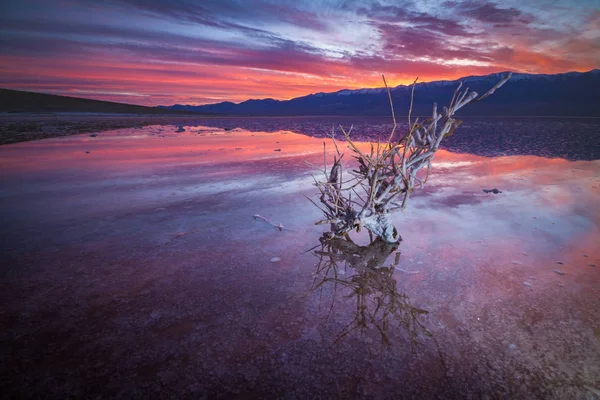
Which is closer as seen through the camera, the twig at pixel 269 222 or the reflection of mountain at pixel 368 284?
the reflection of mountain at pixel 368 284

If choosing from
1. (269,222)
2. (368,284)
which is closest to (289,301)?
(368,284)

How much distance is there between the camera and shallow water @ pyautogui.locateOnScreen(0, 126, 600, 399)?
5.70ft

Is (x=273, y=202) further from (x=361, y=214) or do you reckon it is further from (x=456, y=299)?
(x=456, y=299)

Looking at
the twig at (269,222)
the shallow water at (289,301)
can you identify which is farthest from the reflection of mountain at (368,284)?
the twig at (269,222)

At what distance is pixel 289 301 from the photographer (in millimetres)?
2477

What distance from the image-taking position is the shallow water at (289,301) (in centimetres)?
174

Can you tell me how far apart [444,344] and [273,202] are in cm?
356

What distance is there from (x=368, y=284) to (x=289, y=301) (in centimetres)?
78

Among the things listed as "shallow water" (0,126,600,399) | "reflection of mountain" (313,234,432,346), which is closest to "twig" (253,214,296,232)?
"shallow water" (0,126,600,399)

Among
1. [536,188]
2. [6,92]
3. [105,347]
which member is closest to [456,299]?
[105,347]

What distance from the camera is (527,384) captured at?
1.71 metres

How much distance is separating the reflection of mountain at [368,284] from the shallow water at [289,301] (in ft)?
0.06

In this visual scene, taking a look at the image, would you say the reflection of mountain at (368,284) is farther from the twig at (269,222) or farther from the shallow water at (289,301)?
the twig at (269,222)

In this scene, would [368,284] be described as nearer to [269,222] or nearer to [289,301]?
[289,301]
